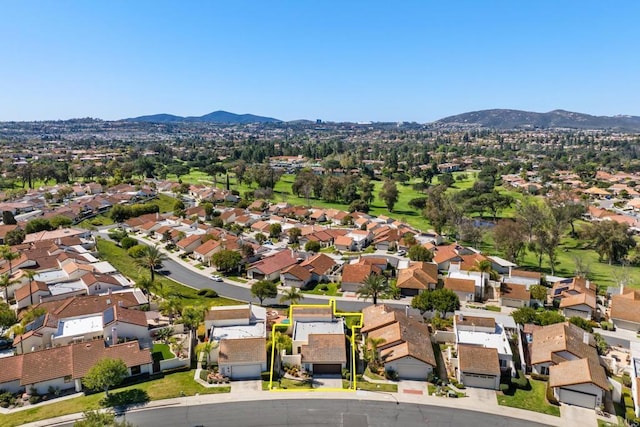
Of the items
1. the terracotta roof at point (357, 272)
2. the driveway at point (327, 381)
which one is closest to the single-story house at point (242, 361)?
the driveway at point (327, 381)

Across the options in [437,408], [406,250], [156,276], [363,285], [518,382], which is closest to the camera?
[437,408]

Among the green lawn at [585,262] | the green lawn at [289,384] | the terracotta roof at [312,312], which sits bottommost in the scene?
the green lawn at [585,262]

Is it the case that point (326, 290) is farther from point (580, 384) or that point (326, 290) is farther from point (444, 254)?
point (580, 384)

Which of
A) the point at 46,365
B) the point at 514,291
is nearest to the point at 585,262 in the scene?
the point at 514,291

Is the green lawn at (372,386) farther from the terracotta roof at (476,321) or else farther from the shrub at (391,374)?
the terracotta roof at (476,321)

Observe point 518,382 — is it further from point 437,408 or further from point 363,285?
point 363,285

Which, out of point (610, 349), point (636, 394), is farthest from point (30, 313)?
point (610, 349)
